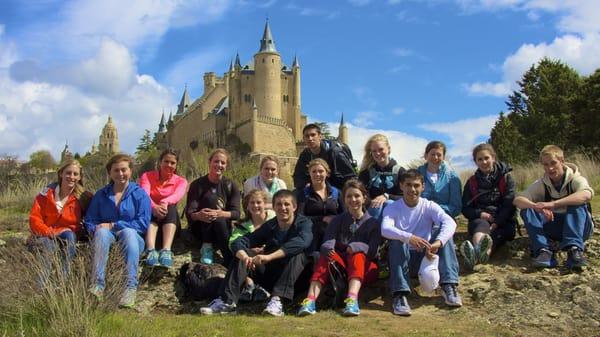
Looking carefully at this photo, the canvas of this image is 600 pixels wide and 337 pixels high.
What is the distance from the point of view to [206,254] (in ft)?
21.6

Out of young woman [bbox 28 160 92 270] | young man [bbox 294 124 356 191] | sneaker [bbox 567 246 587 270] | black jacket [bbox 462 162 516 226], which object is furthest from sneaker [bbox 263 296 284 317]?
sneaker [bbox 567 246 587 270]

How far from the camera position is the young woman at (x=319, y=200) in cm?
640

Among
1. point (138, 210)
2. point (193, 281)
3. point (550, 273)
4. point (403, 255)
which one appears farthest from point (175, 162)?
point (550, 273)

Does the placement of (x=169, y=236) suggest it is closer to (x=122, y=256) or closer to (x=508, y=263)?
(x=122, y=256)

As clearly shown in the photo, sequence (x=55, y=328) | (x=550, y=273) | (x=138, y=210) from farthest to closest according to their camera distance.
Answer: (x=138, y=210) < (x=550, y=273) < (x=55, y=328)

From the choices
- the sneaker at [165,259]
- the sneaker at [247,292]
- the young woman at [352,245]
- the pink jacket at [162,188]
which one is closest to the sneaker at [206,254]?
the sneaker at [165,259]

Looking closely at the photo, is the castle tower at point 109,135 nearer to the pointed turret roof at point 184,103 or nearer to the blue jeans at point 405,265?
the pointed turret roof at point 184,103

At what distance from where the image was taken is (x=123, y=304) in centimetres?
539

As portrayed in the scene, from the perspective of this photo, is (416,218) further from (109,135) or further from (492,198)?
(109,135)

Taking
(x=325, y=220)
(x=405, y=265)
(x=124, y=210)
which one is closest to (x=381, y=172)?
(x=325, y=220)

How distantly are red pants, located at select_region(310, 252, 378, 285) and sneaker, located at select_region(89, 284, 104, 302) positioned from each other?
1.85 meters

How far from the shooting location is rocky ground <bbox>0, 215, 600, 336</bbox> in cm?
500

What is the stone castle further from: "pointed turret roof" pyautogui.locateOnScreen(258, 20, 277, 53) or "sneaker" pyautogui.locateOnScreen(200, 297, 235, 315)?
"sneaker" pyautogui.locateOnScreen(200, 297, 235, 315)

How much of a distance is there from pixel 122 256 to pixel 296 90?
239 ft
